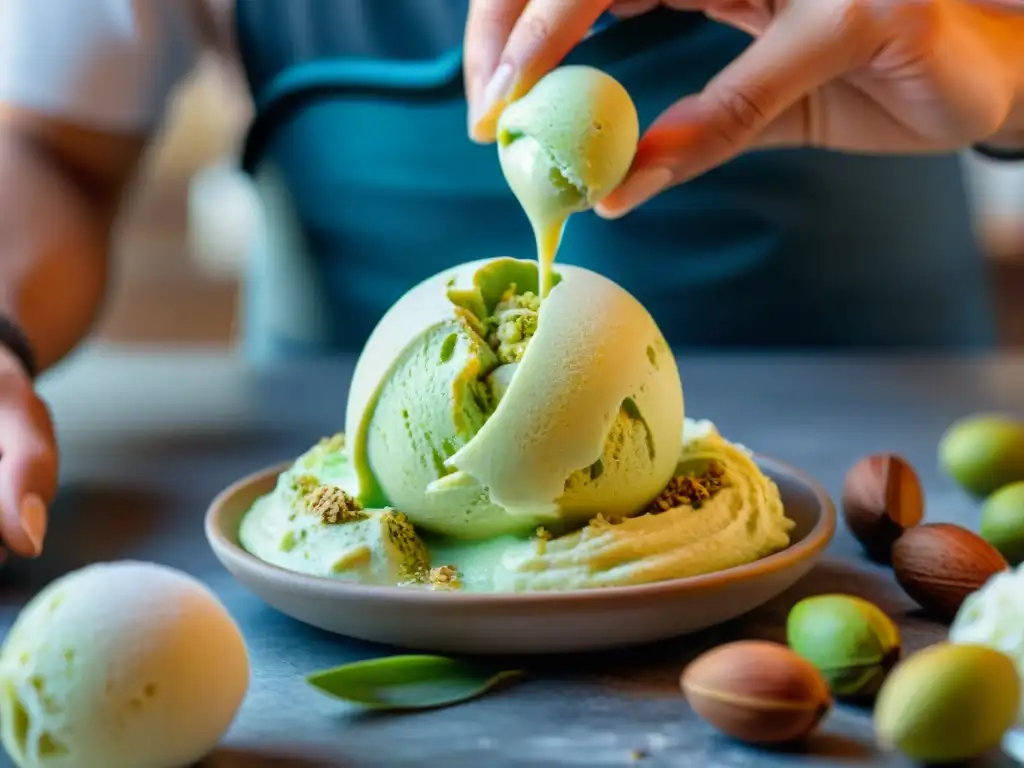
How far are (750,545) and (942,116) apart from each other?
44 centimetres

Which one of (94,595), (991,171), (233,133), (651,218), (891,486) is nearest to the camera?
(94,595)

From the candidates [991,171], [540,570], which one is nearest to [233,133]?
[991,171]

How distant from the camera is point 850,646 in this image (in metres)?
0.77

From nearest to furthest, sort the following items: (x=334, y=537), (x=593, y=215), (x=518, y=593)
→ 1. (x=518, y=593)
2. (x=334, y=537)
3. (x=593, y=215)

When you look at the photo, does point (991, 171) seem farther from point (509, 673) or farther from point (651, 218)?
point (509, 673)

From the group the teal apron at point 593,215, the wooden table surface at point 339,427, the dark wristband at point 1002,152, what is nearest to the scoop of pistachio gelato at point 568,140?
the wooden table surface at point 339,427

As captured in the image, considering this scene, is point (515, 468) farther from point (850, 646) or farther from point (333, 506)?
point (850, 646)

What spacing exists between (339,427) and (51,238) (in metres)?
0.40

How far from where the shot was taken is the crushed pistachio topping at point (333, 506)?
35.5 inches

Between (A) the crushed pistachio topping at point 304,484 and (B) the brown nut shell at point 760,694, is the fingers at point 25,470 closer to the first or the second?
(A) the crushed pistachio topping at point 304,484

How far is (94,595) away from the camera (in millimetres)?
690

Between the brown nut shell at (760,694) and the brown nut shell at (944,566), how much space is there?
221 mm

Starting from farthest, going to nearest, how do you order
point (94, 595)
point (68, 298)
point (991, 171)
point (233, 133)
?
1. point (233, 133)
2. point (991, 171)
3. point (68, 298)
4. point (94, 595)

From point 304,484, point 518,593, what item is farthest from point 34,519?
point 518,593
